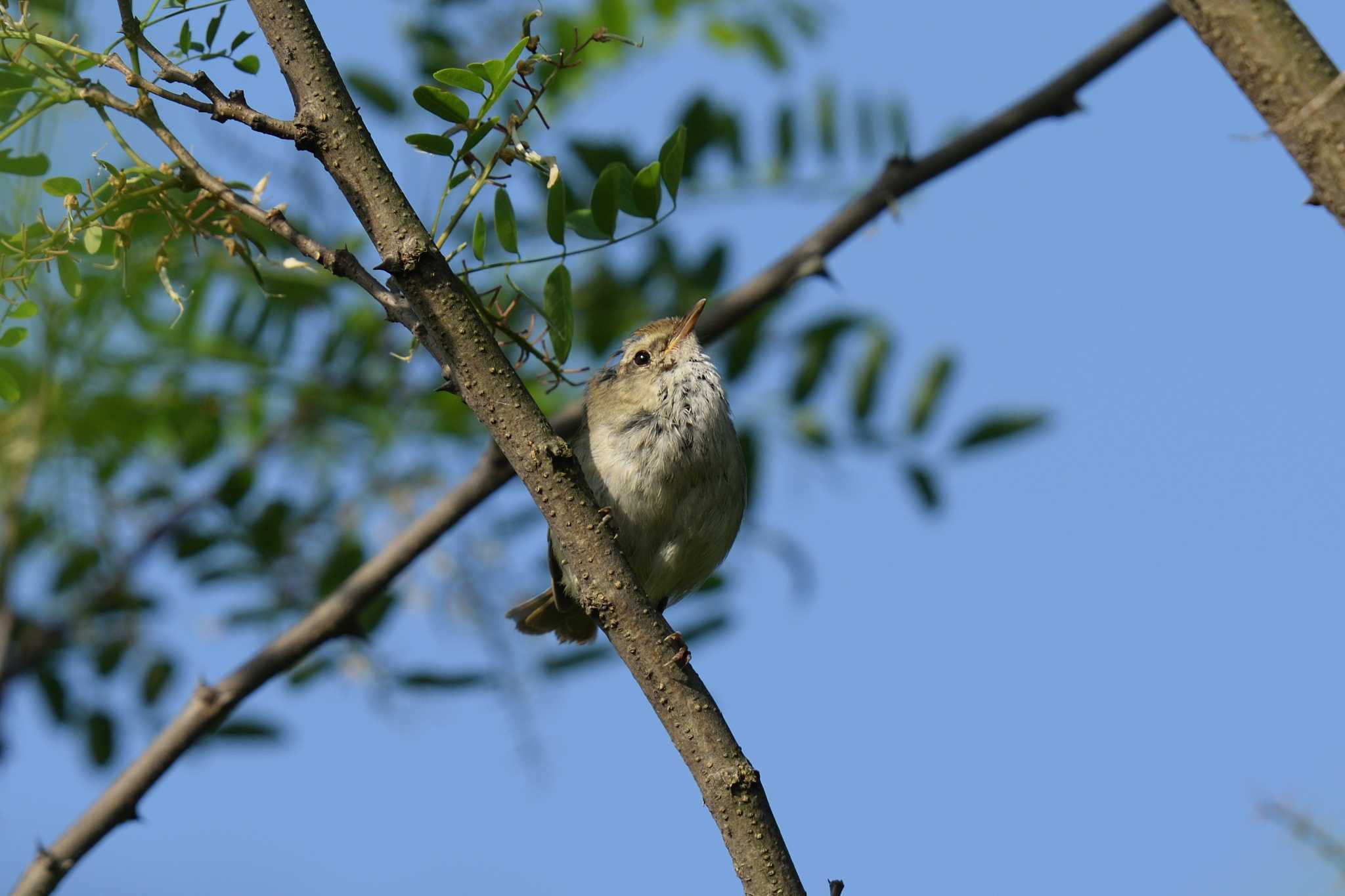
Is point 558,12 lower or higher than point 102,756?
higher

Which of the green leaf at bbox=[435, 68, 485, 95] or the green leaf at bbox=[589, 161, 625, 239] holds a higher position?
the green leaf at bbox=[589, 161, 625, 239]

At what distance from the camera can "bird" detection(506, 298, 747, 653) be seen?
4.18 metres

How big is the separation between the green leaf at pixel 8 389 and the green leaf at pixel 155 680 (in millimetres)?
2186

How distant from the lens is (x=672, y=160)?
9.39 feet

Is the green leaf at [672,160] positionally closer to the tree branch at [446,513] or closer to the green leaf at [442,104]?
the green leaf at [442,104]

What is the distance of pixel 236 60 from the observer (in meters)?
2.55

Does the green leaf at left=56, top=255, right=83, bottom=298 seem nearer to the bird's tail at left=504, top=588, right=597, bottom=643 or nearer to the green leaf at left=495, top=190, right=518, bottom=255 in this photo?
the green leaf at left=495, top=190, right=518, bottom=255

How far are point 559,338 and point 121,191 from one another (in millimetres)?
841

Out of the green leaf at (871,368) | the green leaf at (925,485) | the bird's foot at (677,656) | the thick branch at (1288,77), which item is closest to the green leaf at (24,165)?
the bird's foot at (677,656)

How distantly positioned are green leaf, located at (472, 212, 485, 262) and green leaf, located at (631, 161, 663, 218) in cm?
35

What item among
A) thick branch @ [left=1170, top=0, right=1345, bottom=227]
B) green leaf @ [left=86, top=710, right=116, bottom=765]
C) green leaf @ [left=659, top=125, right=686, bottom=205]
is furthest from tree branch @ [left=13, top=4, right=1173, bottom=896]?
thick branch @ [left=1170, top=0, right=1345, bottom=227]

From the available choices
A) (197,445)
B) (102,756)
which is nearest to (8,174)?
(197,445)

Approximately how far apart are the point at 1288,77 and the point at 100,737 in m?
4.13

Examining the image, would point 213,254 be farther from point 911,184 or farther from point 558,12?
point 911,184
